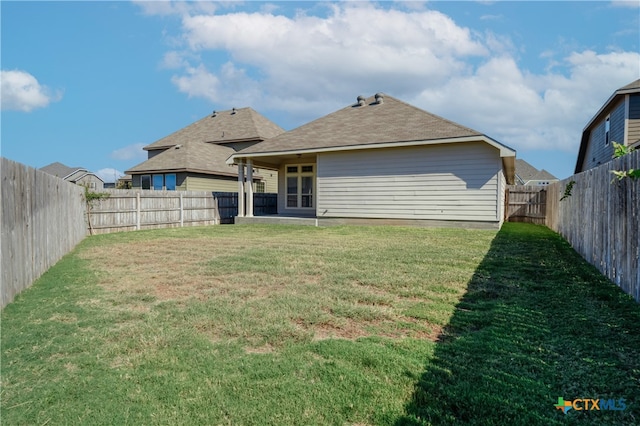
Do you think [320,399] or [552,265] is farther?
[552,265]

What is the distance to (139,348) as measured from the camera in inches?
123

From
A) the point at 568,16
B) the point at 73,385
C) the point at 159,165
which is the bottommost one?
the point at 73,385

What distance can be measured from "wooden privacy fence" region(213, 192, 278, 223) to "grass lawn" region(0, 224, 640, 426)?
12266 millimetres

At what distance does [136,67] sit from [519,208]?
17.9m

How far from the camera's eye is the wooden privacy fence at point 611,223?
4.48 meters

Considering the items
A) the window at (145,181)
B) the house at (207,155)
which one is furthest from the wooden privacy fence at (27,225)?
the window at (145,181)

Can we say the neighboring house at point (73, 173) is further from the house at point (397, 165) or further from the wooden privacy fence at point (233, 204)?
the house at point (397, 165)

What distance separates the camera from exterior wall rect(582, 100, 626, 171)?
16.3m

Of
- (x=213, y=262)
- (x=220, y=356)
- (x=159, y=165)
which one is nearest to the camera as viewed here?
(x=220, y=356)

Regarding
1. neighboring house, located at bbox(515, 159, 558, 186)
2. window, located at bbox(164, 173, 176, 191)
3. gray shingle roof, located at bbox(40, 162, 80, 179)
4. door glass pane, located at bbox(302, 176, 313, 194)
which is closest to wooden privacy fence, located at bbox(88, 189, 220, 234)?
door glass pane, located at bbox(302, 176, 313, 194)

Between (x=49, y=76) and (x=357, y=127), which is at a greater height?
(x=49, y=76)

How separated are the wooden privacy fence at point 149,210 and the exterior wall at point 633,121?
18.2m

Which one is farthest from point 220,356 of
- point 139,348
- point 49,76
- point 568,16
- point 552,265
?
point 49,76

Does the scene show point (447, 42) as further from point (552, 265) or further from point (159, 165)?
point (159, 165)
